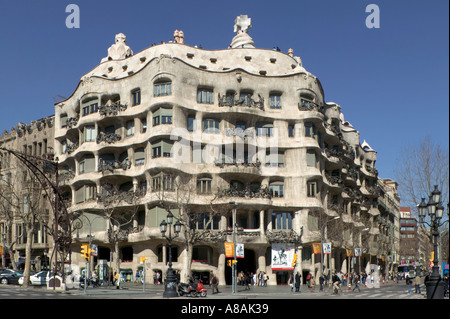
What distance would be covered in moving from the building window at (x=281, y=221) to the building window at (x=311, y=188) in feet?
10.8

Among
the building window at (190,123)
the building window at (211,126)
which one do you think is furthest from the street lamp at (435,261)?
the building window at (190,123)

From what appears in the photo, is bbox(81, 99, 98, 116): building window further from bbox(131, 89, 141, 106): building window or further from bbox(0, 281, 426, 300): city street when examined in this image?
bbox(0, 281, 426, 300): city street

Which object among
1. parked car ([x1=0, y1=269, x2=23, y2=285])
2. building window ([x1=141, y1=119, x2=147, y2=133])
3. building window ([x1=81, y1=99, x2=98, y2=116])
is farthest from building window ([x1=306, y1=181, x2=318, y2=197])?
parked car ([x1=0, y1=269, x2=23, y2=285])

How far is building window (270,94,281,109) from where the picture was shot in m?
62.2

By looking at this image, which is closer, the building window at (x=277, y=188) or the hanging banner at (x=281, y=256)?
the hanging banner at (x=281, y=256)

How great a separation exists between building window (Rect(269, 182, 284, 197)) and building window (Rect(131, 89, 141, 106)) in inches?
634

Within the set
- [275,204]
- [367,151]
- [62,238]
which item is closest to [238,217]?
[275,204]

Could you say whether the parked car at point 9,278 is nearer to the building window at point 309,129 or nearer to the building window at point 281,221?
the building window at point 281,221

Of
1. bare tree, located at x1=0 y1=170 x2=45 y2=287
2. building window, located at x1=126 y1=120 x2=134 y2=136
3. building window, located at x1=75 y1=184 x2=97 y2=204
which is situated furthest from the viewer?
building window, located at x1=75 y1=184 x2=97 y2=204

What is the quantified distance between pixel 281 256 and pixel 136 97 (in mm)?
21853

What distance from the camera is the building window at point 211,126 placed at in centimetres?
5981

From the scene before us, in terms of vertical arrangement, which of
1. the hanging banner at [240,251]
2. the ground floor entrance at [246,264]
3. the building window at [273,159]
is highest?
the building window at [273,159]

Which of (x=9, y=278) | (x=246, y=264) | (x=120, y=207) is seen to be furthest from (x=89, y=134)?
(x=246, y=264)
